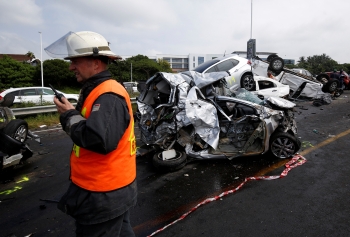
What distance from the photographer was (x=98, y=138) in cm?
134

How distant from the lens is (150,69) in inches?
1971

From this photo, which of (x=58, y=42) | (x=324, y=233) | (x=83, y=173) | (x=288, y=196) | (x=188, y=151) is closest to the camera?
(x=83, y=173)

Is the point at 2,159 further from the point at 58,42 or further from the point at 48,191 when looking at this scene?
the point at 58,42

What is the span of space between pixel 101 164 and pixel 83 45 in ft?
2.64

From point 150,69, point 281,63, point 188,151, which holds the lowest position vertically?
point 188,151

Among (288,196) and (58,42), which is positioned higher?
(58,42)

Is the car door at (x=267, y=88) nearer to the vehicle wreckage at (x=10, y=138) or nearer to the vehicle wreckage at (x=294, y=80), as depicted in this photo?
the vehicle wreckage at (x=294, y=80)

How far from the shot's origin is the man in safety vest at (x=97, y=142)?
54.3 inches

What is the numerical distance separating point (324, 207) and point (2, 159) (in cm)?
494

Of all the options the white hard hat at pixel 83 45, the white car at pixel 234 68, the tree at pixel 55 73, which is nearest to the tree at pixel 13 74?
the tree at pixel 55 73

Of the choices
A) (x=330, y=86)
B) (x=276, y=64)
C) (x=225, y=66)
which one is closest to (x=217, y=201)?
(x=225, y=66)

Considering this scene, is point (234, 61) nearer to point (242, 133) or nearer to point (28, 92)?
point (242, 133)

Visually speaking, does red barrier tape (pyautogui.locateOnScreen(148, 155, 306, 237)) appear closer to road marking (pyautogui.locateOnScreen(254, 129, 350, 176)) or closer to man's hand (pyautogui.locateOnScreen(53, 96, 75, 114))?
road marking (pyautogui.locateOnScreen(254, 129, 350, 176))

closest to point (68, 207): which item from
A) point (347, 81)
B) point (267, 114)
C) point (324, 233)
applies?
point (324, 233)
